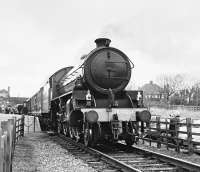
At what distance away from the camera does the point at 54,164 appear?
8.21m

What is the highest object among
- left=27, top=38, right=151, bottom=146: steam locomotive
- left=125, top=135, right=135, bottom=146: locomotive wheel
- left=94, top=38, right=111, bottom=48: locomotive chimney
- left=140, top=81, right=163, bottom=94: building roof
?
left=140, top=81, right=163, bottom=94: building roof

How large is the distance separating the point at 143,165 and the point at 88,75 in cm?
409

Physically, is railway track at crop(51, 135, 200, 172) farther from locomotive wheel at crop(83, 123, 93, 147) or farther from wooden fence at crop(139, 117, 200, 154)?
wooden fence at crop(139, 117, 200, 154)

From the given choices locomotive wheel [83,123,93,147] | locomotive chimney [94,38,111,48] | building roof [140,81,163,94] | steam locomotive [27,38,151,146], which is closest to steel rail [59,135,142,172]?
locomotive wheel [83,123,93,147]

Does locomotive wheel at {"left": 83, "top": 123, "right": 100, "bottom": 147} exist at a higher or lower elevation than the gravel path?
higher

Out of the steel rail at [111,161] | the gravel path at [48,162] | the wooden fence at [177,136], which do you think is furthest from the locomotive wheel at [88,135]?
the wooden fence at [177,136]

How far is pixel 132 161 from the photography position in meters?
8.34

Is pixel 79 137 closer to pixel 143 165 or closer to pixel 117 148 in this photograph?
pixel 117 148

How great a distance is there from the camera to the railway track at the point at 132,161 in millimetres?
7156

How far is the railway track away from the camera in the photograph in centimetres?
716

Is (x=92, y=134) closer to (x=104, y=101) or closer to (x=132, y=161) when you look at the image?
(x=104, y=101)

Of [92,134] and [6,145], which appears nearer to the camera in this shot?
[6,145]

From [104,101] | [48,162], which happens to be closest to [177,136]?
[104,101]

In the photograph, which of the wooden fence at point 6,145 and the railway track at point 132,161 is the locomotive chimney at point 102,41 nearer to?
the railway track at point 132,161
